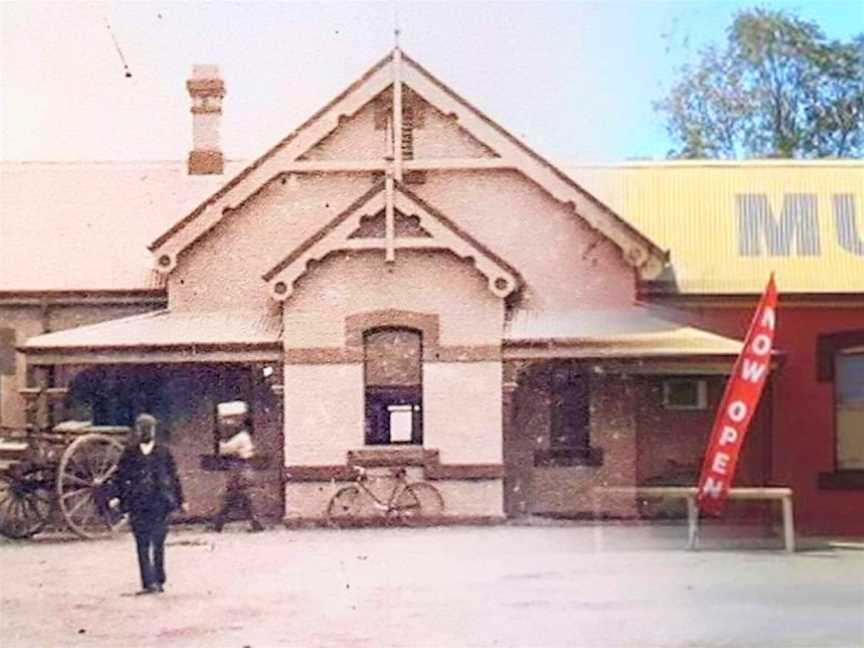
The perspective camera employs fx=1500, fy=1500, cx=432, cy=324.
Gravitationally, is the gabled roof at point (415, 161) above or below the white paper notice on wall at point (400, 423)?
above

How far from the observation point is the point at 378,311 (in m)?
5.20

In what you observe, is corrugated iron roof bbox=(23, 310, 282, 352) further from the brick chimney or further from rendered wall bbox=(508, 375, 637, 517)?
rendered wall bbox=(508, 375, 637, 517)

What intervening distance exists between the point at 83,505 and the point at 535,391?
163 cm

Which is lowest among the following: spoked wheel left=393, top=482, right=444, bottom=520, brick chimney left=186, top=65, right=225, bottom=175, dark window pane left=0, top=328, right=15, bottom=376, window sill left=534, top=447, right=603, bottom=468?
spoked wheel left=393, top=482, right=444, bottom=520

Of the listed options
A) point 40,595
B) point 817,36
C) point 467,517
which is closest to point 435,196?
point 467,517

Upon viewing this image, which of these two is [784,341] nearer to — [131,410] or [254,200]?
[254,200]

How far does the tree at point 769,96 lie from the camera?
5.30 m

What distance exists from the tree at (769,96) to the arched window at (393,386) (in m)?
1.16

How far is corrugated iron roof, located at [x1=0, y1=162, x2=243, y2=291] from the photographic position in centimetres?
523

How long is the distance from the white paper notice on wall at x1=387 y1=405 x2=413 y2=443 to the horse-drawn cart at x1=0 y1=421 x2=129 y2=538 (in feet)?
3.01

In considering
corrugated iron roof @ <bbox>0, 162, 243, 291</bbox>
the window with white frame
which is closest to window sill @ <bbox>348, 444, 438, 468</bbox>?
corrugated iron roof @ <bbox>0, 162, 243, 291</bbox>

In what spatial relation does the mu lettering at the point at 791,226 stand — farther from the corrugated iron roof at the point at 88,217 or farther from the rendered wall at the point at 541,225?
the corrugated iron roof at the point at 88,217

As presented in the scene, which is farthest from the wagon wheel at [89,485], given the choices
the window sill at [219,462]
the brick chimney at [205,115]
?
the brick chimney at [205,115]

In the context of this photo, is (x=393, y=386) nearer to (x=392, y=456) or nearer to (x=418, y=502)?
(x=392, y=456)
